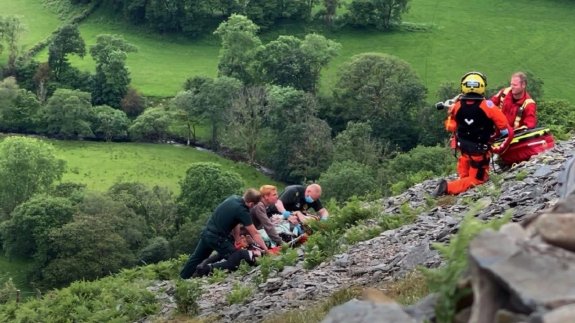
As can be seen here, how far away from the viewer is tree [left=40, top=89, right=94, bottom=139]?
9631 cm

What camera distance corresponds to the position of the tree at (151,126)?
94.8 meters

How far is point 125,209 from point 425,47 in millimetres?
61849

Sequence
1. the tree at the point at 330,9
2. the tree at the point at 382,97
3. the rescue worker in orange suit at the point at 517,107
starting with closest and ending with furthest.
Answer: the rescue worker in orange suit at the point at 517,107, the tree at the point at 382,97, the tree at the point at 330,9

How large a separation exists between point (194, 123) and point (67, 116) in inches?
589

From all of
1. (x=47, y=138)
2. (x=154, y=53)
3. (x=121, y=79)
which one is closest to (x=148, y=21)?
(x=154, y=53)

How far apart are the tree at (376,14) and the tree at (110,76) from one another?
35.4 meters

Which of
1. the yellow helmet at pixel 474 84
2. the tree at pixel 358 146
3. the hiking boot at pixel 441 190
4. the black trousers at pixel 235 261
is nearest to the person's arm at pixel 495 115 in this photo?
the yellow helmet at pixel 474 84

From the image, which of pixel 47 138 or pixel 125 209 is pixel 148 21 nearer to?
pixel 47 138

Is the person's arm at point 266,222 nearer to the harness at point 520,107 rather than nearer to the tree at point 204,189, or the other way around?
the harness at point 520,107

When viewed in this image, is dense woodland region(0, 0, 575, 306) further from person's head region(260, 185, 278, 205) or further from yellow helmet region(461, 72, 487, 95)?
person's head region(260, 185, 278, 205)

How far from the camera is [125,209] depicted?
66.8 meters

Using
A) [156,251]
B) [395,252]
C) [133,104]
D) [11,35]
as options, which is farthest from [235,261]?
[11,35]

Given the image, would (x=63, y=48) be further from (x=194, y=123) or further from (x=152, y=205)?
(x=152, y=205)

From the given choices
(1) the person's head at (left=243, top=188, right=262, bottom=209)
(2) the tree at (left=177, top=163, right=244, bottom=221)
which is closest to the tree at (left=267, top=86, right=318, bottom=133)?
(2) the tree at (left=177, top=163, right=244, bottom=221)
